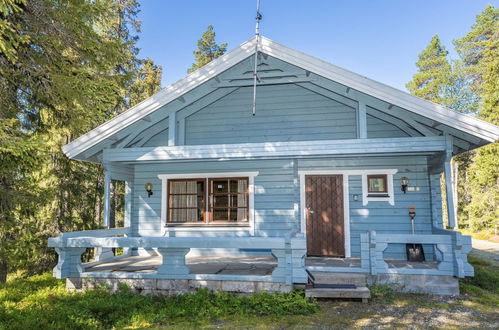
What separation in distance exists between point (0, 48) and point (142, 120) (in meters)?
3.05

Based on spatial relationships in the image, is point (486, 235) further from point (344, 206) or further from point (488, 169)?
point (344, 206)

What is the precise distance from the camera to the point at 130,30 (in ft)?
58.0

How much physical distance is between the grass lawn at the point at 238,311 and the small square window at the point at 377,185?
2.61 meters

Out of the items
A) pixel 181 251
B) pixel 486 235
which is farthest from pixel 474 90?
pixel 181 251

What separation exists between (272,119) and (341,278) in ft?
12.9

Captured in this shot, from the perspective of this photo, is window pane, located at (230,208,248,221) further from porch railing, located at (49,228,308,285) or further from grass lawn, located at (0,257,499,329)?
grass lawn, located at (0,257,499,329)

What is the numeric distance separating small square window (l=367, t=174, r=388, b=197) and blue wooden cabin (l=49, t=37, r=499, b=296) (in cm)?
2

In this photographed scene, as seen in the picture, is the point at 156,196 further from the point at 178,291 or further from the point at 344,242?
the point at 344,242

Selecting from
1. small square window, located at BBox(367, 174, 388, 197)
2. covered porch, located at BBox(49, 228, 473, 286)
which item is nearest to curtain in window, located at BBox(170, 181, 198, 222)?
covered porch, located at BBox(49, 228, 473, 286)

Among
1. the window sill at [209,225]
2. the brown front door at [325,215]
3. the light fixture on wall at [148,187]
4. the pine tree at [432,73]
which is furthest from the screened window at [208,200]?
the pine tree at [432,73]

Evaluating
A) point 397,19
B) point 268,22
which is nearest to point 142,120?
point 268,22

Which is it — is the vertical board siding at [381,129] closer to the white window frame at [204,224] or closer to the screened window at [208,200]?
the white window frame at [204,224]

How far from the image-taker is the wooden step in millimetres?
5172

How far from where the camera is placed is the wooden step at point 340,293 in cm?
517
